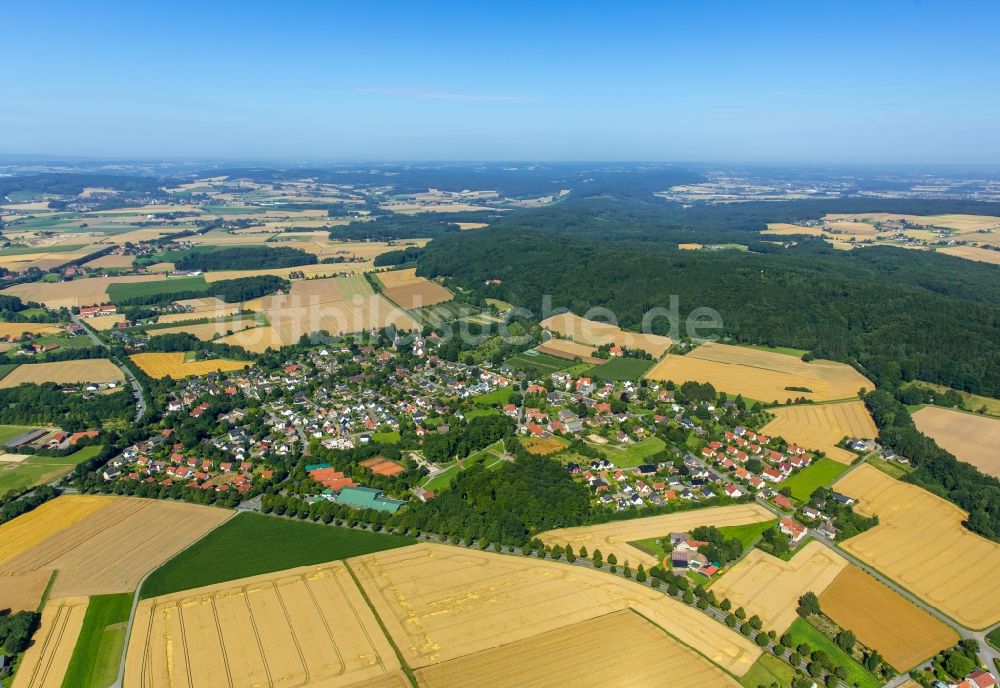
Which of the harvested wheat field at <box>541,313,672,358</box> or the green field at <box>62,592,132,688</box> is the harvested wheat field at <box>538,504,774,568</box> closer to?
the green field at <box>62,592,132,688</box>

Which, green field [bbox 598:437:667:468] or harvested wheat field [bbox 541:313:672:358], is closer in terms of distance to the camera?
green field [bbox 598:437:667:468]

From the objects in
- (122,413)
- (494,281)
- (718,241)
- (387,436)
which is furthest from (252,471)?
(718,241)

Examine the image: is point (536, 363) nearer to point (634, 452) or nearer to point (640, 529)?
point (634, 452)

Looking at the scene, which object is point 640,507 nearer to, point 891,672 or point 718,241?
point 891,672

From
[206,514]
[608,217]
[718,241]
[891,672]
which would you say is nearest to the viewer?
[891,672]

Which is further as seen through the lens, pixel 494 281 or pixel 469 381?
pixel 494 281

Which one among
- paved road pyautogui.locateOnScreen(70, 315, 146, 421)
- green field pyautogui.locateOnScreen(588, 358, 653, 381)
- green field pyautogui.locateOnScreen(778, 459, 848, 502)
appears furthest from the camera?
green field pyautogui.locateOnScreen(588, 358, 653, 381)

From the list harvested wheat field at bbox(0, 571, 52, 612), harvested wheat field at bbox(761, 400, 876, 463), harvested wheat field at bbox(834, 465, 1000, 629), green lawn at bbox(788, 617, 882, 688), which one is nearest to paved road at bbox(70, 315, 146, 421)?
harvested wheat field at bbox(0, 571, 52, 612)

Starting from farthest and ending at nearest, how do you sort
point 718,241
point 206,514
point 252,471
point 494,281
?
1. point 718,241
2. point 494,281
3. point 252,471
4. point 206,514
